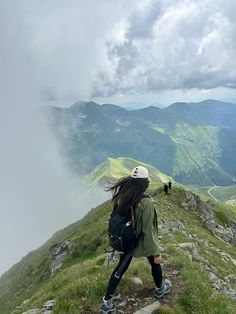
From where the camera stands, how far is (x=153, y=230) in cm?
1367

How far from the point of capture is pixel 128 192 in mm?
13414

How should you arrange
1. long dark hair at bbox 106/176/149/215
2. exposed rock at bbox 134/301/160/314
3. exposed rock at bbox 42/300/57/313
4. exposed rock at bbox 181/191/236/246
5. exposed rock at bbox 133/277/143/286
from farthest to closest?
exposed rock at bbox 181/191/236/246, exposed rock at bbox 42/300/57/313, exposed rock at bbox 133/277/143/286, exposed rock at bbox 134/301/160/314, long dark hair at bbox 106/176/149/215

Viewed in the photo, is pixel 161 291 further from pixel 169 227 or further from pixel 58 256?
pixel 58 256

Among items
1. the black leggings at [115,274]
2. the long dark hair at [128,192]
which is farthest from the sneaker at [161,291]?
the long dark hair at [128,192]

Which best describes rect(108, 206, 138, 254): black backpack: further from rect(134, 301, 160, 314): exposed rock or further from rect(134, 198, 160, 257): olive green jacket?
rect(134, 301, 160, 314): exposed rock

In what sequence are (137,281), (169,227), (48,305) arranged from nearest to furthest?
(137,281) < (48,305) < (169,227)

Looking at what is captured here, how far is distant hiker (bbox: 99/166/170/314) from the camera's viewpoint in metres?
13.4

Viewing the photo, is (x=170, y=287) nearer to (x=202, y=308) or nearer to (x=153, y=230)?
(x=202, y=308)

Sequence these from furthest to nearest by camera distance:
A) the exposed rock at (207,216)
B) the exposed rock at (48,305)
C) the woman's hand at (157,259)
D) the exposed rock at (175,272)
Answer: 1. the exposed rock at (207,216)
2. the exposed rock at (175,272)
3. the exposed rock at (48,305)
4. the woman's hand at (157,259)

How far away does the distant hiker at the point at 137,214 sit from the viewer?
13.4 meters

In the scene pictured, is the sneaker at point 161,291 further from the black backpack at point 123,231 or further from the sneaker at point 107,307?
the black backpack at point 123,231

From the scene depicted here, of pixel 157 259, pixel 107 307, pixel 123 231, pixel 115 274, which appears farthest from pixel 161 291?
pixel 123 231

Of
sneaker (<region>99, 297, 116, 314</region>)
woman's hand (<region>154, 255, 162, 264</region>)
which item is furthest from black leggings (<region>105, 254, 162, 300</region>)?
woman's hand (<region>154, 255, 162, 264</region>)

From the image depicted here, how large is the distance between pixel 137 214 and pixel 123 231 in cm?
73
